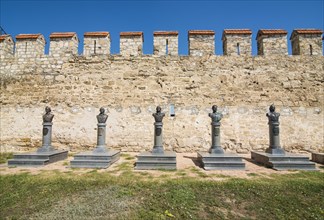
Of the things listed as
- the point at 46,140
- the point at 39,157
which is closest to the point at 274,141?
the point at 39,157

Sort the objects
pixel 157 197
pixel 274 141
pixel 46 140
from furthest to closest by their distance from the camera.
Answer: pixel 46 140 → pixel 274 141 → pixel 157 197

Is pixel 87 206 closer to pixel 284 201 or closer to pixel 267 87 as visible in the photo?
pixel 284 201

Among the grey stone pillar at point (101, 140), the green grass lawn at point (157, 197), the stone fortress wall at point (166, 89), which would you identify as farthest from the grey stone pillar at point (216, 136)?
the grey stone pillar at point (101, 140)

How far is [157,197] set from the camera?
12.3 ft

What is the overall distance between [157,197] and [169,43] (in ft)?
21.2

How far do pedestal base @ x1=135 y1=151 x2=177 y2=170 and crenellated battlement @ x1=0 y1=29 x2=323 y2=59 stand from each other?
451cm

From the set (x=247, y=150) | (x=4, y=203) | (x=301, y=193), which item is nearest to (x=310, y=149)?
(x=247, y=150)

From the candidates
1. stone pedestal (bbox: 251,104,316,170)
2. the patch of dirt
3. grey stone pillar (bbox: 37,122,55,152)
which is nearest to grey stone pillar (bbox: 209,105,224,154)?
the patch of dirt

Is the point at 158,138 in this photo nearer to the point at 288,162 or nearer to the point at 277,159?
the point at 277,159

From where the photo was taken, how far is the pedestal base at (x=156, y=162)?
19.1ft

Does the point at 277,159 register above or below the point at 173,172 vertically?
above

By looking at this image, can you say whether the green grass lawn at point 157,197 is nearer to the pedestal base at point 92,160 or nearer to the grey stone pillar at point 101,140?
the pedestal base at point 92,160

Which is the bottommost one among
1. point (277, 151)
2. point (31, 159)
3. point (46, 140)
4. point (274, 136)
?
point (31, 159)

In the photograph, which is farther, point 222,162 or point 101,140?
point 101,140
